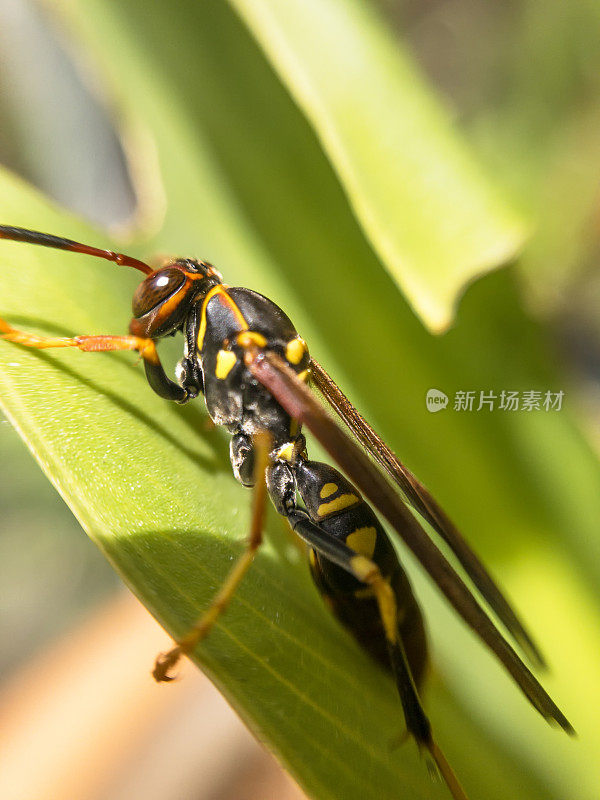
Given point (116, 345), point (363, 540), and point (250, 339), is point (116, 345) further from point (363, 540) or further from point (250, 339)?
point (363, 540)

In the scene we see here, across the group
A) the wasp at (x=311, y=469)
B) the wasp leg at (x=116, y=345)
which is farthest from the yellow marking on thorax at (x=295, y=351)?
the wasp leg at (x=116, y=345)

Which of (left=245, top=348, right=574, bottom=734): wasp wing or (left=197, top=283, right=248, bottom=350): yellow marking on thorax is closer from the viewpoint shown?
(left=245, top=348, right=574, bottom=734): wasp wing

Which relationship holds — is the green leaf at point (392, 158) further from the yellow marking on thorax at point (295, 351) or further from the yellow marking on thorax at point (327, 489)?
the yellow marking on thorax at point (327, 489)

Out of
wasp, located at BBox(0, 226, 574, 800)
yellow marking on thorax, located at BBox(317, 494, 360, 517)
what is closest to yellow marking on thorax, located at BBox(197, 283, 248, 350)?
wasp, located at BBox(0, 226, 574, 800)

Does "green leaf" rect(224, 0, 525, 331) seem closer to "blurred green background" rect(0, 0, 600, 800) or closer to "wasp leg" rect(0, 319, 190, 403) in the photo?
"blurred green background" rect(0, 0, 600, 800)

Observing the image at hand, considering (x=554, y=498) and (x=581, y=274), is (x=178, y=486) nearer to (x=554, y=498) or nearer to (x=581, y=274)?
(x=554, y=498)
